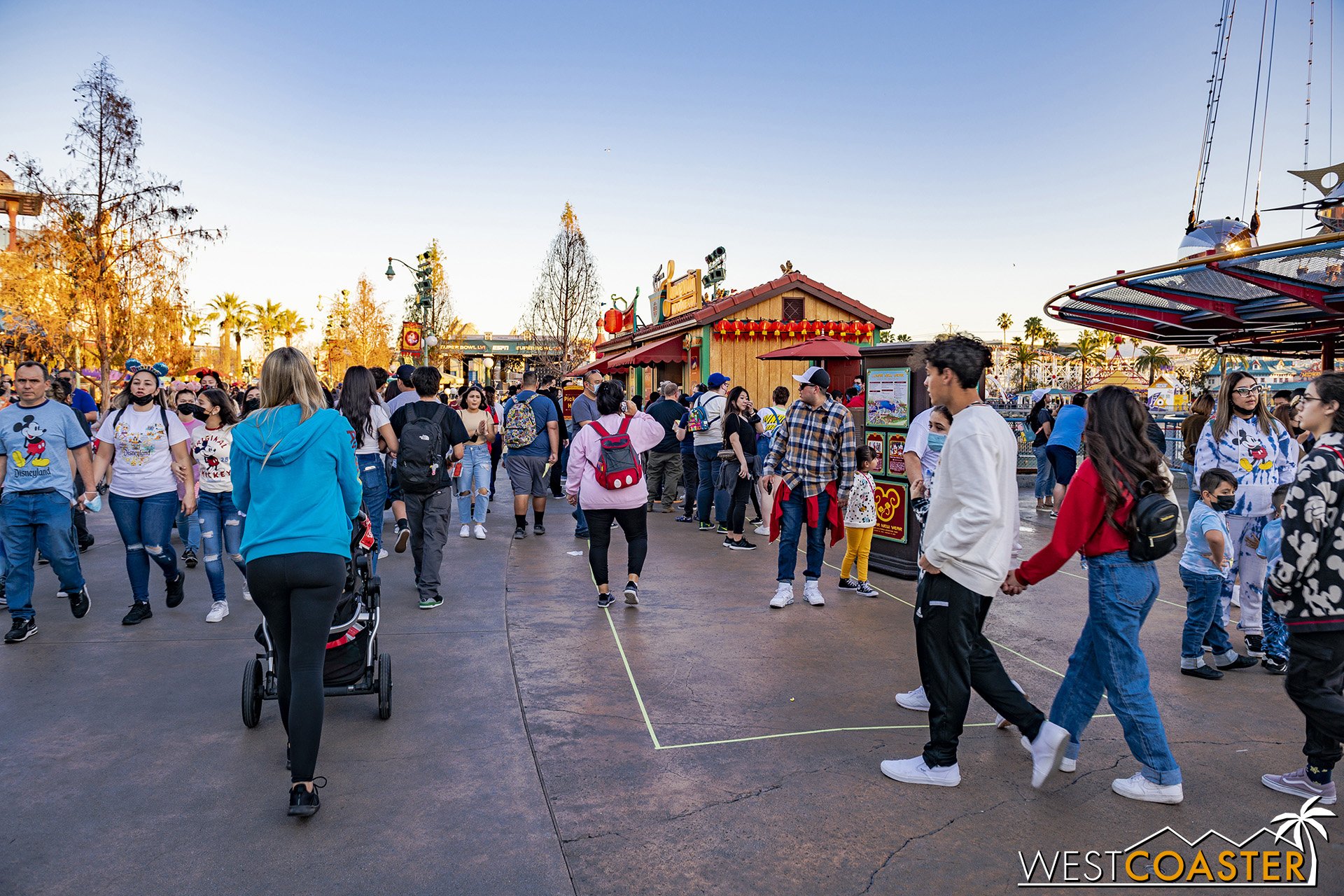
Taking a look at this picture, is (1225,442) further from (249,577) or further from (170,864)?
(170,864)

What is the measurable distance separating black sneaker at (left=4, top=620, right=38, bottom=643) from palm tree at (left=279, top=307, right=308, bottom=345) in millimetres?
82469

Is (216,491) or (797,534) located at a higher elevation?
(216,491)

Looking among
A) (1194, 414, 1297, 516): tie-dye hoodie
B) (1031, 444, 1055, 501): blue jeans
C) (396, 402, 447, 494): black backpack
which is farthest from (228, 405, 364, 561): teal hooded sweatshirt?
(1031, 444, 1055, 501): blue jeans

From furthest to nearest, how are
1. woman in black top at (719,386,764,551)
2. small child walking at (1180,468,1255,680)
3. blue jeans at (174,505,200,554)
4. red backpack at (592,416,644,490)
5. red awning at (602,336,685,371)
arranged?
red awning at (602,336,685,371) < woman in black top at (719,386,764,551) < blue jeans at (174,505,200,554) < red backpack at (592,416,644,490) < small child walking at (1180,468,1255,680)

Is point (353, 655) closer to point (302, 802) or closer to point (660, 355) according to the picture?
point (302, 802)

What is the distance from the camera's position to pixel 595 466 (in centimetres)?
659

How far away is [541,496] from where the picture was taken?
10.4 m

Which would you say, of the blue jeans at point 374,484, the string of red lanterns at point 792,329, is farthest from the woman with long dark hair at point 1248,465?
the string of red lanterns at point 792,329

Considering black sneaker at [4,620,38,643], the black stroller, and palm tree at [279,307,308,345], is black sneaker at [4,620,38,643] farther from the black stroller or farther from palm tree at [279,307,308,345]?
palm tree at [279,307,308,345]

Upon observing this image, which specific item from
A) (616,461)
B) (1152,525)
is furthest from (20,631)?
(1152,525)

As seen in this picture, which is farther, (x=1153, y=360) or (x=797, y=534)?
(x=1153, y=360)

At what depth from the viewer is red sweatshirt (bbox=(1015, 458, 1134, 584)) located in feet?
11.2

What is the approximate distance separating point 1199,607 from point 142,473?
286 inches

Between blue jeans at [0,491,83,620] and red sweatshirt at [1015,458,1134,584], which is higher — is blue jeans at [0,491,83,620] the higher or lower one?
the lower one
